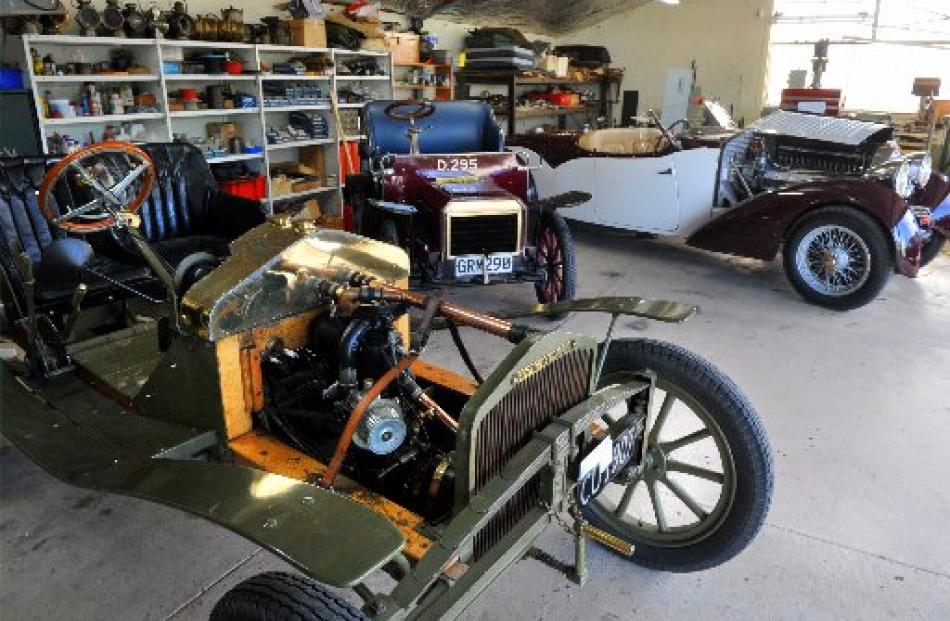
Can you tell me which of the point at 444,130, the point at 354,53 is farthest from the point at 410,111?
the point at 354,53

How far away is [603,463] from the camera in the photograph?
1.65 meters

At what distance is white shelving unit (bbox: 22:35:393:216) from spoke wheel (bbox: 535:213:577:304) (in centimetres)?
187

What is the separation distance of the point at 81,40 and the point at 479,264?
316 centimetres

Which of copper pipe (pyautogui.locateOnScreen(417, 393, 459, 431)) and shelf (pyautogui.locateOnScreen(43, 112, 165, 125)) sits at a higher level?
shelf (pyautogui.locateOnScreen(43, 112, 165, 125))

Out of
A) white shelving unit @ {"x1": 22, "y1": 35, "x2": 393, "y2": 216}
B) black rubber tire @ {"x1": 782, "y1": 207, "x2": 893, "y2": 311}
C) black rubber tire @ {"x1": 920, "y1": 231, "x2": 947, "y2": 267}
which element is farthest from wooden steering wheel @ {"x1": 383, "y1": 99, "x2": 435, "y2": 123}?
black rubber tire @ {"x1": 920, "y1": 231, "x2": 947, "y2": 267}

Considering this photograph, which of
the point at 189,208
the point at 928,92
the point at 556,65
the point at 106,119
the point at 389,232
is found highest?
the point at 556,65

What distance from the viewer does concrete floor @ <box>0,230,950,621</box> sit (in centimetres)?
195

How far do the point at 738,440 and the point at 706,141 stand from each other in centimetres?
430

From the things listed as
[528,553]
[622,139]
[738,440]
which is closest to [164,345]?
[528,553]

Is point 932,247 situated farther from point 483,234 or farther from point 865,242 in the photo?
point 483,234

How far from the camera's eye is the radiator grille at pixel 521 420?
A: 153 centimetres

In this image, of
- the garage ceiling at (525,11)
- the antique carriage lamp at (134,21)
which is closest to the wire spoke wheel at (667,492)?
the antique carriage lamp at (134,21)

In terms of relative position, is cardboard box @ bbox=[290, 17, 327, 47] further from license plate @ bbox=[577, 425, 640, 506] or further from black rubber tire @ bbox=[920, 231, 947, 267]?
license plate @ bbox=[577, 425, 640, 506]

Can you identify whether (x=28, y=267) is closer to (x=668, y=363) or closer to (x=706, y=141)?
(x=668, y=363)
